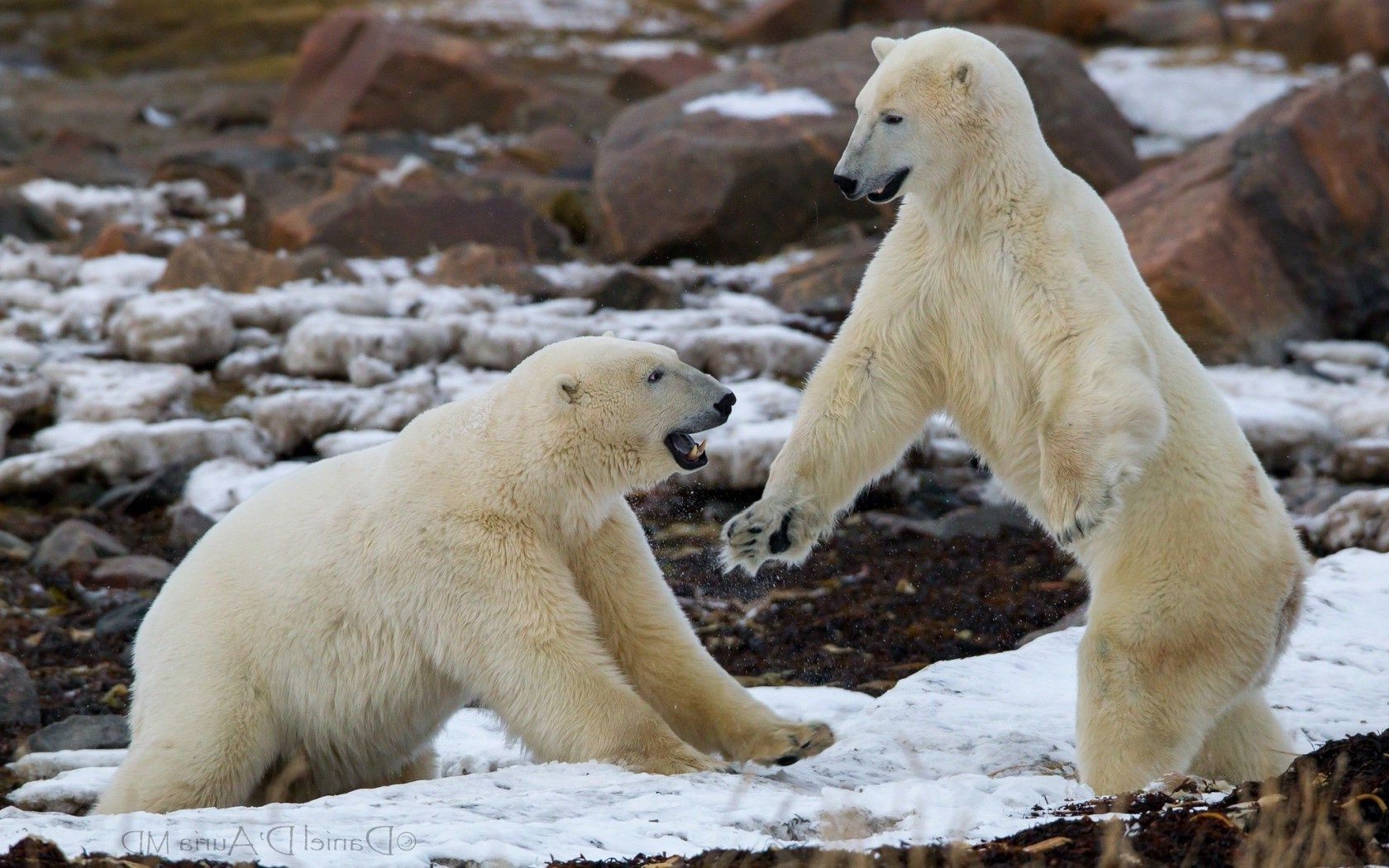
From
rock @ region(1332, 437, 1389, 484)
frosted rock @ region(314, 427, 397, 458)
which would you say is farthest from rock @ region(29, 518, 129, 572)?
rock @ region(1332, 437, 1389, 484)

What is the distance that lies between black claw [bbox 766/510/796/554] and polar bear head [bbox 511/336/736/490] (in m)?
0.35

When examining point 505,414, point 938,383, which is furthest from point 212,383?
point 938,383

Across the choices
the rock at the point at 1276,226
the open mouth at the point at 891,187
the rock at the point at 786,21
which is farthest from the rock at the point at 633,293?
the rock at the point at 786,21

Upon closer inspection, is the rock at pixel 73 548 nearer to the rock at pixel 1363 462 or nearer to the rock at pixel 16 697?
the rock at pixel 16 697

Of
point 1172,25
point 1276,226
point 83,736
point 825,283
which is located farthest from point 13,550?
point 1172,25

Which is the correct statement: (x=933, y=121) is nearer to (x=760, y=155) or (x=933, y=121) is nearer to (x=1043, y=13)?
(x=760, y=155)

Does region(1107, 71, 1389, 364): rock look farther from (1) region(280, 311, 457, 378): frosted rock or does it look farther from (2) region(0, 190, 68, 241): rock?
(2) region(0, 190, 68, 241): rock

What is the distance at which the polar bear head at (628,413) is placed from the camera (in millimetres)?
4902

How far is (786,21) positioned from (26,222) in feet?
45.1

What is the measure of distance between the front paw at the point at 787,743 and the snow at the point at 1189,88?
1324 centimetres

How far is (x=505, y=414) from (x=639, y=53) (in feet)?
72.3

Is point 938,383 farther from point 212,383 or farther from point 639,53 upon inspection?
point 639,53

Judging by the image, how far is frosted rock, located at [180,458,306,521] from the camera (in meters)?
8.34

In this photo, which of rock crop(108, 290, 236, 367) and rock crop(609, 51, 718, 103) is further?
rock crop(609, 51, 718, 103)
